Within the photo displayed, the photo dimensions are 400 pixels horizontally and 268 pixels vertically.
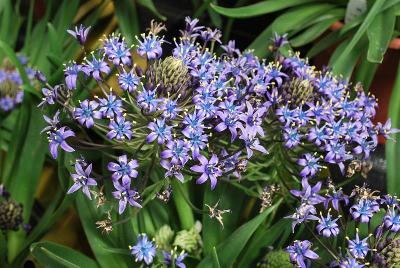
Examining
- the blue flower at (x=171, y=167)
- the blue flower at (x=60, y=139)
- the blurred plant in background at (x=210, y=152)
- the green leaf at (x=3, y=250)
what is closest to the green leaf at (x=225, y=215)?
the blurred plant in background at (x=210, y=152)

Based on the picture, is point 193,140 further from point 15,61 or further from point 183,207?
point 15,61

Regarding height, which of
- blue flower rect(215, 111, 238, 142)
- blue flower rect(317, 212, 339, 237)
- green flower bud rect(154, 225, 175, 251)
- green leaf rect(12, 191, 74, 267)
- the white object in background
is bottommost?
green leaf rect(12, 191, 74, 267)

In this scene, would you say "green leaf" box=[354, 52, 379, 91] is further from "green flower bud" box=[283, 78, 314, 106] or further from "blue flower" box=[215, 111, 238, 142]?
"blue flower" box=[215, 111, 238, 142]

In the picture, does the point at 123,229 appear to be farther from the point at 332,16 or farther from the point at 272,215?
the point at 332,16

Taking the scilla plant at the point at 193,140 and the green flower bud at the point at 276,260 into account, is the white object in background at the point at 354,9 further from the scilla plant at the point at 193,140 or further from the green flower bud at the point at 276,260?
the green flower bud at the point at 276,260

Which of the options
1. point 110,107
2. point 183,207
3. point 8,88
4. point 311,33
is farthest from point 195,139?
point 8,88

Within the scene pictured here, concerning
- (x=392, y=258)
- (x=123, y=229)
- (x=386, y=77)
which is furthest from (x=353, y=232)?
(x=386, y=77)

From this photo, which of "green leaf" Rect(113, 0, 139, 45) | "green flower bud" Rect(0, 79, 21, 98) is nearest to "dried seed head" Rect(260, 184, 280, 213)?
"green leaf" Rect(113, 0, 139, 45)
